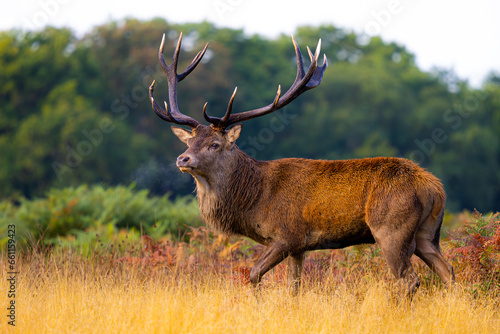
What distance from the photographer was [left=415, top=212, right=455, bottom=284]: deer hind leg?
618 cm

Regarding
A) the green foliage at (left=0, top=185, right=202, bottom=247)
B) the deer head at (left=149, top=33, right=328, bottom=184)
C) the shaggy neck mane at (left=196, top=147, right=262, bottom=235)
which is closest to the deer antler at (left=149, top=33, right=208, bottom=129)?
the deer head at (left=149, top=33, right=328, bottom=184)

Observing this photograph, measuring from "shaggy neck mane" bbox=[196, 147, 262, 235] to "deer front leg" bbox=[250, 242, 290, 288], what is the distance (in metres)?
0.46

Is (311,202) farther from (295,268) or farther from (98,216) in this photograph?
(98,216)

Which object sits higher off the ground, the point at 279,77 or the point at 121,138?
the point at 279,77

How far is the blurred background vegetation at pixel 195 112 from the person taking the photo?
28812 millimetres

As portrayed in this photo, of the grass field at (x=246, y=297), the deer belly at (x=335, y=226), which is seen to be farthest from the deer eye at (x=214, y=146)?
the grass field at (x=246, y=297)

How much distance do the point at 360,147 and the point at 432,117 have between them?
6.06m

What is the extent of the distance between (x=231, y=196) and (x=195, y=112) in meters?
24.3

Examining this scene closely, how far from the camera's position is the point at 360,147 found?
34625 mm

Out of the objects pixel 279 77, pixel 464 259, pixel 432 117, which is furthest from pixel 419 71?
pixel 464 259

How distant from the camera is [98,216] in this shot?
40.7 ft

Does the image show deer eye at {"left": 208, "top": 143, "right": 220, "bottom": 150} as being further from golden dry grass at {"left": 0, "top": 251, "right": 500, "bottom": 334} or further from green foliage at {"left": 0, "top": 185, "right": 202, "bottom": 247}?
green foliage at {"left": 0, "top": 185, "right": 202, "bottom": 247}

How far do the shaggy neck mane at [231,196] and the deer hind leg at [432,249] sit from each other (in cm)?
165

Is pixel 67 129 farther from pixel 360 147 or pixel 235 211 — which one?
pixel 235 211
